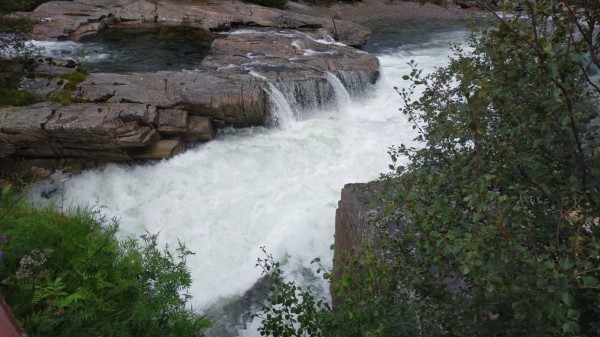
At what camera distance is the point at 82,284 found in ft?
11.5

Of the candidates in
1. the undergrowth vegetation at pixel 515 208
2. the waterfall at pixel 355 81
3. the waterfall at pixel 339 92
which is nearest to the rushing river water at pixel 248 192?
the waterfall at pixel 339 92

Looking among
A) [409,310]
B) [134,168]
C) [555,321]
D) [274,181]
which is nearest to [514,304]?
[555,321]

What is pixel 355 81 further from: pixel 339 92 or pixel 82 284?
pixel 82 284

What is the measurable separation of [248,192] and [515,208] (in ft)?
23.5

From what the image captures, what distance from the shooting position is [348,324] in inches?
135

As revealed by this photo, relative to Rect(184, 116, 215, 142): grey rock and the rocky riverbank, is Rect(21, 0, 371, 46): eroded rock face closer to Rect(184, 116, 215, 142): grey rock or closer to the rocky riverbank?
the rocky riverbank

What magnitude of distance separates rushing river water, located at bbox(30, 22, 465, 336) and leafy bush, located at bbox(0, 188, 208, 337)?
8.82 ft

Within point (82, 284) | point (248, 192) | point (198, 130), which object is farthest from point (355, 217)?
point (198, 130)

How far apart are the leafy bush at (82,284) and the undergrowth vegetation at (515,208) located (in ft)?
3.83

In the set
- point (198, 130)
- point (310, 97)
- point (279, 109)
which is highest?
point (310, 97)

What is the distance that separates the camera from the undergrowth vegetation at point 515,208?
2170mm

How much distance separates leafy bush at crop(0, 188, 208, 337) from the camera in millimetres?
3189

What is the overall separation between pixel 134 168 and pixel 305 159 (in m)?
3.32

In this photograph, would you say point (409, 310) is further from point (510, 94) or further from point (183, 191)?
point (183, 191)
